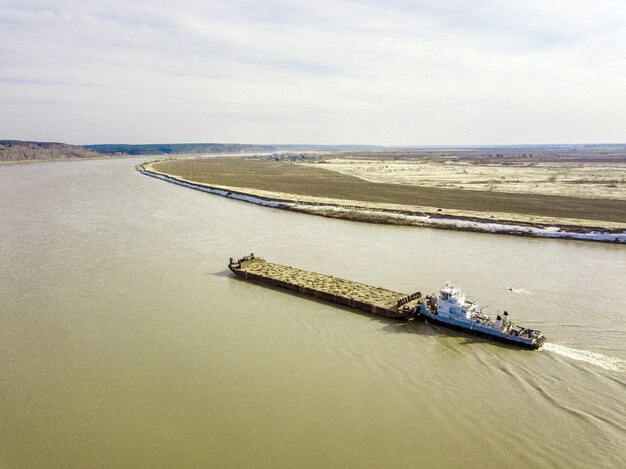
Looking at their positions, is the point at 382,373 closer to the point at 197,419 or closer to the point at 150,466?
the point at 197,419

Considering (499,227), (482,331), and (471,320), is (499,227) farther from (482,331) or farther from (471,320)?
(482,331)

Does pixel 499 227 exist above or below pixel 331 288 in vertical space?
above

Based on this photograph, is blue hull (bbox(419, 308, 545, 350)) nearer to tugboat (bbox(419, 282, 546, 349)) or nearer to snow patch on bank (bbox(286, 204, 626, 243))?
tugboat (bbox(419, 282, 546, 349))

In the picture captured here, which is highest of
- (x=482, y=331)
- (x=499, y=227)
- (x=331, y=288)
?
(x=499, y=227)

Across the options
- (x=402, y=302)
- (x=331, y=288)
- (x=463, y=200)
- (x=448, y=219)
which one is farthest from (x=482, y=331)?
(x=463, y=200)

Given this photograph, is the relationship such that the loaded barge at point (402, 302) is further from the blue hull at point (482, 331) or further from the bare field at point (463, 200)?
the bare field at point (463, 200)

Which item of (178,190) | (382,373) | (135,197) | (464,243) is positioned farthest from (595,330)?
(178,190)
